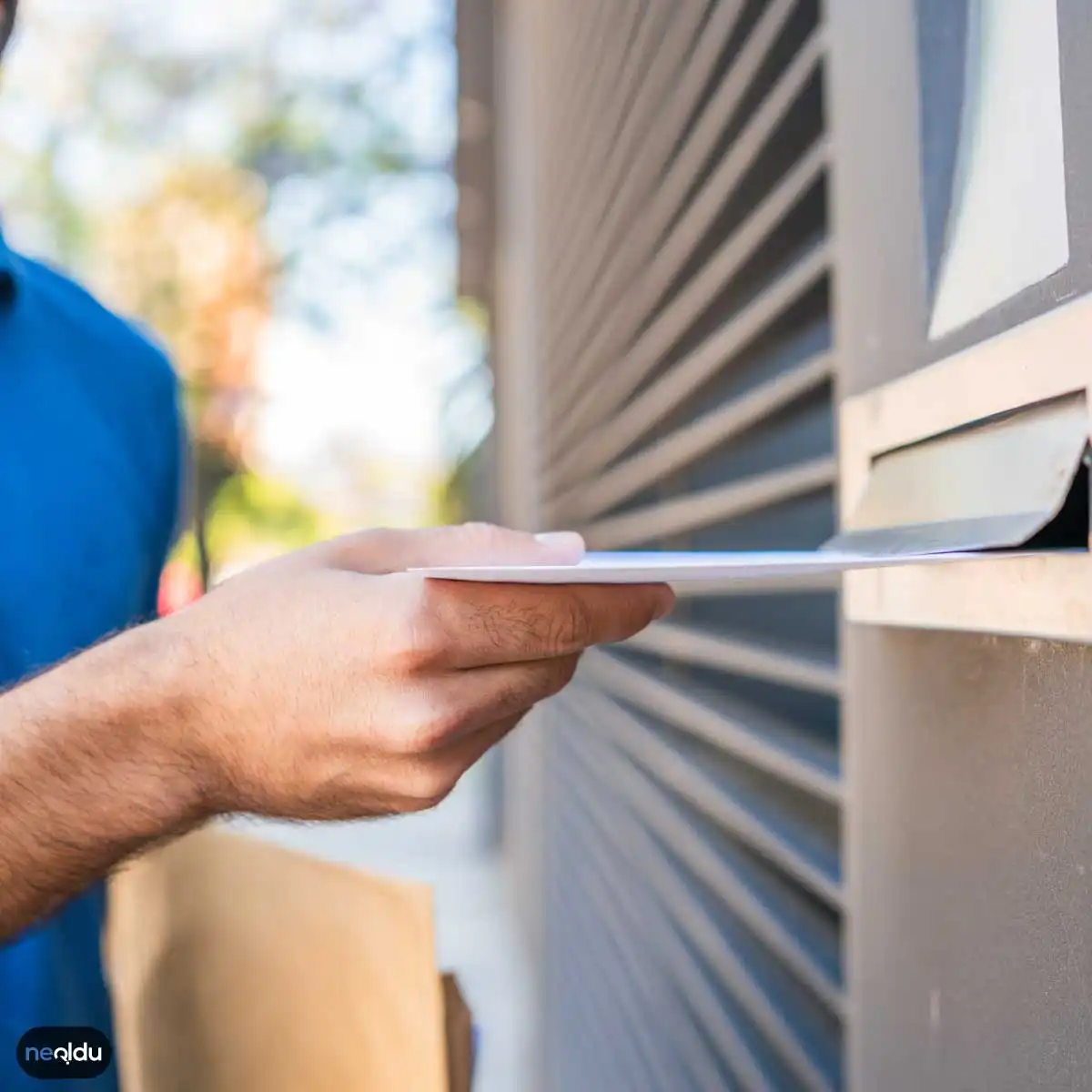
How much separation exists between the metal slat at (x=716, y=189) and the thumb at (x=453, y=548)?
52 centimetres

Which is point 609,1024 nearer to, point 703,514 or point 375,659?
point 703,514

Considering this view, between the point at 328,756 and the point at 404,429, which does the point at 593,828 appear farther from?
the point at 404,429

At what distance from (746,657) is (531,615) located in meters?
0.63

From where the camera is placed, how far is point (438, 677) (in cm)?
74

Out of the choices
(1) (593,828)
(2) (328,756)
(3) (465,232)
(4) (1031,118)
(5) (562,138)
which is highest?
(3) (465,232)

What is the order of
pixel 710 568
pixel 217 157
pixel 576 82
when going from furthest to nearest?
1. pixel 217 157
2. pixel 576 82
3. pixel 710 568

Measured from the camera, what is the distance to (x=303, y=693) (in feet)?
2.50

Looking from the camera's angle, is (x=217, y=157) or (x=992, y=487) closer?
(x=992, y=487)

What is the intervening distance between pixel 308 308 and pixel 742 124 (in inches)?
570

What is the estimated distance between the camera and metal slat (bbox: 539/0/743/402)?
1.34 metres

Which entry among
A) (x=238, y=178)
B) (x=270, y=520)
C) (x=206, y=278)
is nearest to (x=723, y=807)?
(x=206, y=278)

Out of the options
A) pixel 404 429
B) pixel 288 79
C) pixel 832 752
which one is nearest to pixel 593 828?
pixel 832 752

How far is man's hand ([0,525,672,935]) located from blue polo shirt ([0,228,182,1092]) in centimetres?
54

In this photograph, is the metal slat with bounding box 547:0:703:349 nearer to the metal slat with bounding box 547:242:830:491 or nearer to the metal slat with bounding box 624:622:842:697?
the metal slat with bounding box 547:242:830:491
